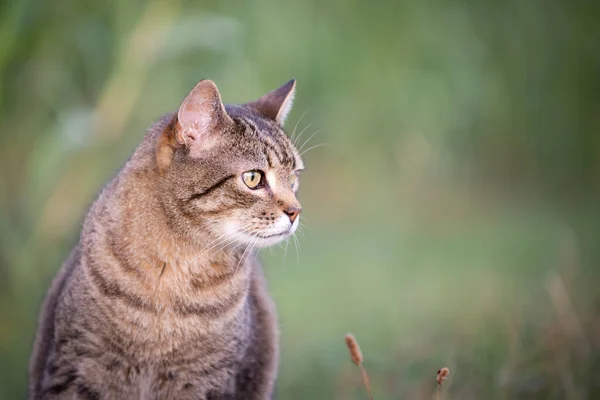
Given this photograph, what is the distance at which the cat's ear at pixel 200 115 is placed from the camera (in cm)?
221

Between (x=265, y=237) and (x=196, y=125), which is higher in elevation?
(x=196, y=125)

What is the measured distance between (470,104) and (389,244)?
37.4 inches

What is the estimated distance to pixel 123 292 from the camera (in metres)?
2.25

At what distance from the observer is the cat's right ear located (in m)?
2.23

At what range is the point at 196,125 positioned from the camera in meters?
2.29

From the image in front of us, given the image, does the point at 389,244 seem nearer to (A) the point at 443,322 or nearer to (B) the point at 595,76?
(A) the point at 443,322

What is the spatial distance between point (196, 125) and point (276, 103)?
1.35 feet

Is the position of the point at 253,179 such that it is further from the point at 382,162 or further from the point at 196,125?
the point at 382,162

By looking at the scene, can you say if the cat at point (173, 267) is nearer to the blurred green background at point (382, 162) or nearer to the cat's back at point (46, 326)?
the cat's back at point (46, 326)

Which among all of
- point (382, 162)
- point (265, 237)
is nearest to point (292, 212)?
point (265, 237)

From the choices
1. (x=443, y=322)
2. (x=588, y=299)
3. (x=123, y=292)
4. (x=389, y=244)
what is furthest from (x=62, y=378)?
(x=389, y=244)

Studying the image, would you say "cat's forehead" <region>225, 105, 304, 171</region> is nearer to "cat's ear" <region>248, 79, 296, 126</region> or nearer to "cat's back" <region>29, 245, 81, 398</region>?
"cat's ear" <region>248, 79, 296, 126</region>

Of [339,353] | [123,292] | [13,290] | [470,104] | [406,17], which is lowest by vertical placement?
[339,353]

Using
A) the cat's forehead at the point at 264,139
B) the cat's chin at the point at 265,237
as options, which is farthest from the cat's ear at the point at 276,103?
the cat's chin at the point at 265,237
